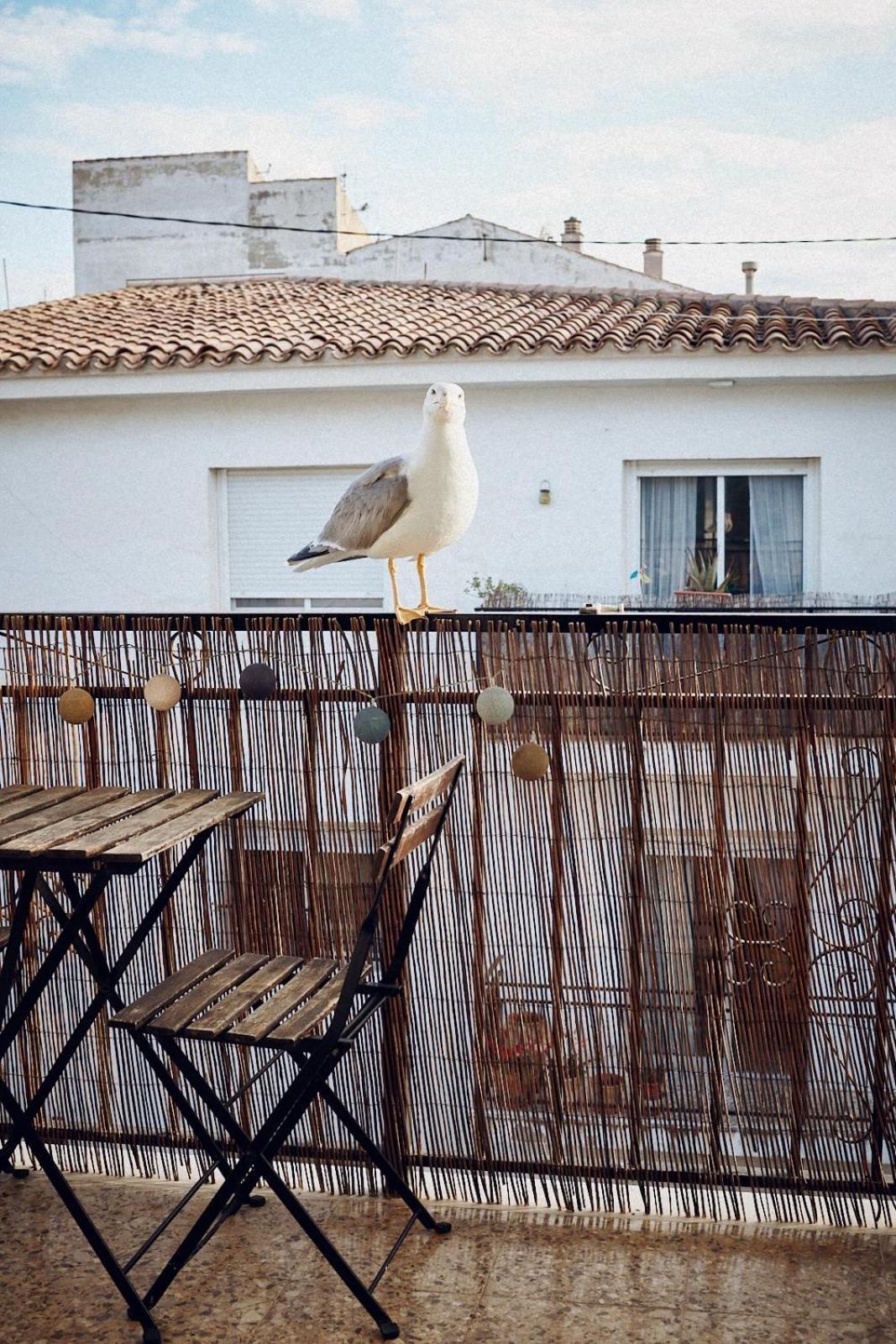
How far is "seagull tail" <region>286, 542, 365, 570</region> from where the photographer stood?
Result: 323cm

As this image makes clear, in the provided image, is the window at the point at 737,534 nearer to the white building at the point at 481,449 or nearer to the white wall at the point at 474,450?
the white building at the point at 481,449

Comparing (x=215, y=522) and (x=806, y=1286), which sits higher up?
(x=215, y=522)

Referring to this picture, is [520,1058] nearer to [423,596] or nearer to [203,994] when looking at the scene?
[203,994]

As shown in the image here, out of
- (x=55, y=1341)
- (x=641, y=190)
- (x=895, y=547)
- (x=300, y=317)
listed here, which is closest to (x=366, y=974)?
(x=55, y=1341)

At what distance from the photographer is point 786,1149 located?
9.52 ft

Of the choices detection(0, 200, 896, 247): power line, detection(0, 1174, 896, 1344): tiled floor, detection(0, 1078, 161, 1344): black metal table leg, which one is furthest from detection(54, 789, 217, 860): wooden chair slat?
detection(0, 200, 896, 247): power line

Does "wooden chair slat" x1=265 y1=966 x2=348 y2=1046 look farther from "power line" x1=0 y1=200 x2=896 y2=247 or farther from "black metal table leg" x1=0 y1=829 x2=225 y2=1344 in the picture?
"power line" x1=0 y1=200 x2=896 y2=247

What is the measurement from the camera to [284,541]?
9867mm

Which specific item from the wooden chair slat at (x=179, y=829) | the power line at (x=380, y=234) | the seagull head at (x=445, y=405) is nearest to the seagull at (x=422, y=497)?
the seagull head at (x=445, y=405)

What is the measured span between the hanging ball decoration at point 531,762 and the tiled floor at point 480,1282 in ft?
3.52

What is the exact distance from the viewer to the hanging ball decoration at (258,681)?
3.00 metres

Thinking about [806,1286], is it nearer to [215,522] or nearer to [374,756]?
[374,756]

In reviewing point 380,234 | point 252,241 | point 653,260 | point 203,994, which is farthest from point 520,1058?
point 653,260

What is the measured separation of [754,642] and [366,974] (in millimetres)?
1232
